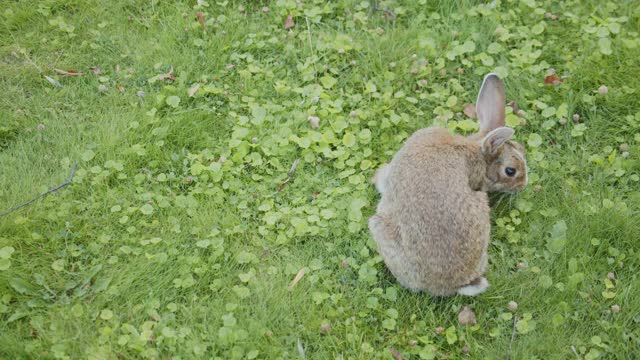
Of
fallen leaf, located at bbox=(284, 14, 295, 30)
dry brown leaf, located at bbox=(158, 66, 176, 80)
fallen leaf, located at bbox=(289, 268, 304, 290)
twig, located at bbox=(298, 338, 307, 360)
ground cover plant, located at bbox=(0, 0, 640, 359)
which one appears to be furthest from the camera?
fallen leaf, located at bbox=(284, 14, 295, 30)

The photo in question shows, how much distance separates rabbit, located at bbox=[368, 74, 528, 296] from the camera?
4.97 metres

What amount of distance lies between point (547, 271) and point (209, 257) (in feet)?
8.81

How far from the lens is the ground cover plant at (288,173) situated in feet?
16.1

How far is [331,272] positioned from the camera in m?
5.27

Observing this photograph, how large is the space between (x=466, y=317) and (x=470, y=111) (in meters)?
2.25

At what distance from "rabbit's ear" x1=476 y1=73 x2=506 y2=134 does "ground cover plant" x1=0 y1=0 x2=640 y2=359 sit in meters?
0.36

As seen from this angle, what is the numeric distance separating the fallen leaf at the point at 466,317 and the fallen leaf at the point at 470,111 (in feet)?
6.98

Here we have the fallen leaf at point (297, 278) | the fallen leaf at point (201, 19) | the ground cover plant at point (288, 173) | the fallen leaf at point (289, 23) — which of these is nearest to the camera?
the ground cover plant at point (288, 173)

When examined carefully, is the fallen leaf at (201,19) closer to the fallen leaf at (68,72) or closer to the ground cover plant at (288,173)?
the ground cover plant at (288,173)

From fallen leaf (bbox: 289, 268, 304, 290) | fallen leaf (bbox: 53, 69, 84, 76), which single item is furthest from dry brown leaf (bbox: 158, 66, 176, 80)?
fallen leaf (bbox: 289, 268, 304, 290)

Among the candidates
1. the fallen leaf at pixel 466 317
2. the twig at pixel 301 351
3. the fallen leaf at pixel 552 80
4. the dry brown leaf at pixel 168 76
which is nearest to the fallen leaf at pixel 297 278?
the twig at pixel 301 351

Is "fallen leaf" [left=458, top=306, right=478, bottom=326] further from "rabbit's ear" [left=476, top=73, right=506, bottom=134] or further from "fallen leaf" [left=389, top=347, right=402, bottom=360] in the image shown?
"rabbit's ear" [left=476, top=73, right=506, bottom=134]

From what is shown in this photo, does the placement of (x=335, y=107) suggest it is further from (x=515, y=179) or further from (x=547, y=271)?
(x=547, y=271)

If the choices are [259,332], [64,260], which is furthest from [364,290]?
[64,260]
